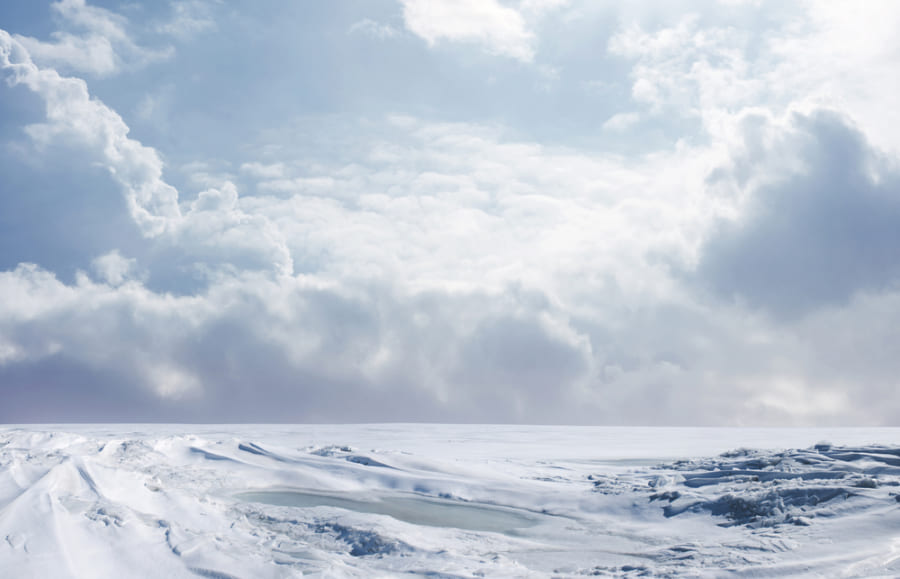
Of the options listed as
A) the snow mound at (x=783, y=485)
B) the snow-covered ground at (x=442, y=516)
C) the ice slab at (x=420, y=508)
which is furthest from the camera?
the ice slab at (x=420, y=508)

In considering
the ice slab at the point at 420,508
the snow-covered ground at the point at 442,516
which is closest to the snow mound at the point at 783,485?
the snow-covered ground at the point at 442,516

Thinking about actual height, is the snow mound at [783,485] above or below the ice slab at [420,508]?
above

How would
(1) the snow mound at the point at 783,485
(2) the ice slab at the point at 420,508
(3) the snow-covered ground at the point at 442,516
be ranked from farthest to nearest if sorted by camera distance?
(2) the ice slab at the point at 420,508, (1) the snow mound at the point at 783,485, (3) the snow-covered ground at the point at 442,516

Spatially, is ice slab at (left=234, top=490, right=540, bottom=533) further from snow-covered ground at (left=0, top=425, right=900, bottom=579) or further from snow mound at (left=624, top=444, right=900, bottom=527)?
snow mound at (left=624, top=444, right=900, bottom=527)

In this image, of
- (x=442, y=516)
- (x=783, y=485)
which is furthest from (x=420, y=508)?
(x=783, y=485)

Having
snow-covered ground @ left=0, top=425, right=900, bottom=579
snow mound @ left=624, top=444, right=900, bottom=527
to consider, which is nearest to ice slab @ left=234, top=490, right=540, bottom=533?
snow-covered ground @ left=0, top=425, right=900, bottom=579

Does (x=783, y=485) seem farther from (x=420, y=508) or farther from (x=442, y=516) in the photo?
(x=420, y=508)

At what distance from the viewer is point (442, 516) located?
7805 mm

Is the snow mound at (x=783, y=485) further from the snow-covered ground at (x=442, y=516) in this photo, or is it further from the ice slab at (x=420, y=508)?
the ice slab at (x=420, y=508)

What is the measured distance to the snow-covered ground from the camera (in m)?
5.29

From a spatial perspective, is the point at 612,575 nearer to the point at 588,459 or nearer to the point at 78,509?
the point at 78,509

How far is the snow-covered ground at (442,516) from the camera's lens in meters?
5.29

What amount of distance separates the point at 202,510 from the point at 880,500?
8582mm

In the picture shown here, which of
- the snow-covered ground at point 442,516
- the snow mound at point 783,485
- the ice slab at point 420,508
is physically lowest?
the ice slab at point 420,508
